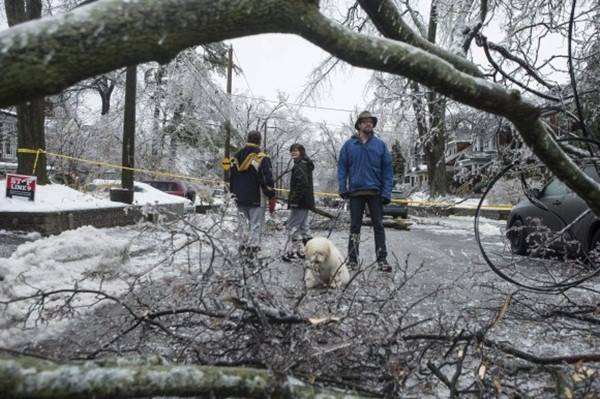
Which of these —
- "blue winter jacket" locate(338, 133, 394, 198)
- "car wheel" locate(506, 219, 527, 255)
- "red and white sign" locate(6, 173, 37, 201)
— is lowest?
"car wheel" locate(506, 219, 527, 255)

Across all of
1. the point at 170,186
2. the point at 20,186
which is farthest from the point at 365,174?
the point at 170,186

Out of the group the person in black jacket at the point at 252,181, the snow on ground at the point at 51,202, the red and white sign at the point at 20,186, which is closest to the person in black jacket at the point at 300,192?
the person in black jacket at the point at 252,181

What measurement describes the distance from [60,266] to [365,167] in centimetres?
355

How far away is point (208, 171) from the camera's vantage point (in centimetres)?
3478

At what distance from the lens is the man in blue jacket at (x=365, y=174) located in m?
5.66

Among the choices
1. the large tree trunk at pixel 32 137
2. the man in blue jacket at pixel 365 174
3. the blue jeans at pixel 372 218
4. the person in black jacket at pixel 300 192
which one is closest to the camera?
the blue jeans at pixel 372 218

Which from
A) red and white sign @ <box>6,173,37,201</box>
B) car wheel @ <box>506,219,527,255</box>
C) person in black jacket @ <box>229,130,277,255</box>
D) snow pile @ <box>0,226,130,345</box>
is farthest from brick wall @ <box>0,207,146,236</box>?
car wheel @ <box>506,219,527,255</box>

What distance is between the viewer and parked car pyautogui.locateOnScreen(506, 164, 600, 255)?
5777 mm

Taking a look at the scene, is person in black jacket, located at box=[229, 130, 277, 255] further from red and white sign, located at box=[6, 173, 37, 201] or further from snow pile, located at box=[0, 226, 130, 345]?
red and white sign, located at box=[6, 173, 37, 201]

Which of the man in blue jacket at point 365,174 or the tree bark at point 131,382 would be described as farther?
the man in blue jacket at point 365,174

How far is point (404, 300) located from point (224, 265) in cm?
211

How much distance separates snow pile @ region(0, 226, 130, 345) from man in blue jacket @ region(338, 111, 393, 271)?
275 cm

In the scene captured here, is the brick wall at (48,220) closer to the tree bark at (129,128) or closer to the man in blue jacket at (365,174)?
the tree bark at (129,128)

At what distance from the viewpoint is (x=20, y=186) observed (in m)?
8.41
